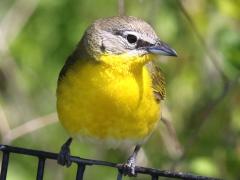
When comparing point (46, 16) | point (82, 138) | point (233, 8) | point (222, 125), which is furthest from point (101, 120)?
point (46, 16)

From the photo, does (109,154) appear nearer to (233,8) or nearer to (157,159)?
(157,159)

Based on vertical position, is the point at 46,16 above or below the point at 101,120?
above

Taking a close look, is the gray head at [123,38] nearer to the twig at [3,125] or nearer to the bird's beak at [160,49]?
the bird's beak at [160,49]

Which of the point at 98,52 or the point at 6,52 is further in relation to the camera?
the point at 6,52

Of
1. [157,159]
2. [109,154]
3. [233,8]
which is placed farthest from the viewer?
[109,154]

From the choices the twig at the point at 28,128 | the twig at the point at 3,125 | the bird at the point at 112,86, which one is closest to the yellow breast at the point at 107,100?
the bird at the point at 112,86
